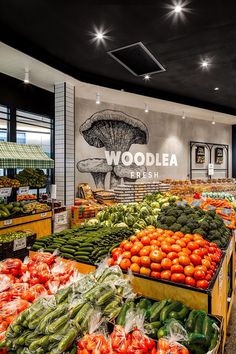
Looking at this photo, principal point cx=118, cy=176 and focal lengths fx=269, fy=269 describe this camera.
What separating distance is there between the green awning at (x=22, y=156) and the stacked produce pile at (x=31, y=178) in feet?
1.11

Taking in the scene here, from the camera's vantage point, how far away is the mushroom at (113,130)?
8.29 metres

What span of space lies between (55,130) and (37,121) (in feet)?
1.91

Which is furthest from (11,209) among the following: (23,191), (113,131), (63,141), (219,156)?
(219,156)

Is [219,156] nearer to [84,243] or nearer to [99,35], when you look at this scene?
[99,35]

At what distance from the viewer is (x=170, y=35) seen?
4.64 meters

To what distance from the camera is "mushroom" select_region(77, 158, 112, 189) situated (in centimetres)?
813

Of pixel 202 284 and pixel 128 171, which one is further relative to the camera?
pixel 128 171

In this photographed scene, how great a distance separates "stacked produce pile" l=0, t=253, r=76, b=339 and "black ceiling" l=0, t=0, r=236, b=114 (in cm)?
346

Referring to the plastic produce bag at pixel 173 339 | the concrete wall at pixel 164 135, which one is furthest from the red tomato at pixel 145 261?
the concrete wall at pixel 164 135

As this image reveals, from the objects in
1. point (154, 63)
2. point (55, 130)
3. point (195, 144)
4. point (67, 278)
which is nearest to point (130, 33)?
point (154, 63)

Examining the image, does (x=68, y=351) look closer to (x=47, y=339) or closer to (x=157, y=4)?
(x=47, y=339)

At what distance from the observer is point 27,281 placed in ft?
6.98

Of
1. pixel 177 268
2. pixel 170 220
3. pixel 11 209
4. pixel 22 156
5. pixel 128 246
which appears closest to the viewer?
pixel 177 268

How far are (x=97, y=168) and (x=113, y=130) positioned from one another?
55.1 inches
